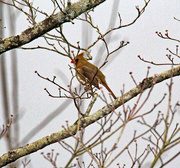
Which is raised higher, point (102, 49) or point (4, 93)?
point (102, 49)

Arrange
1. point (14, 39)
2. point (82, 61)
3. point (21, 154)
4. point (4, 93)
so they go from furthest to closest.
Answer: point (82, 61) → point (21, 154) → point (14, 39) → point (4, 93)

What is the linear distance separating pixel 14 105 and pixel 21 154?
65cm

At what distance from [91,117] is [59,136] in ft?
1.00

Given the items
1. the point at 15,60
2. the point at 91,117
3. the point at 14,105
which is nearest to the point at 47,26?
the point at 15,60

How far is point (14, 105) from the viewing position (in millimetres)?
2254

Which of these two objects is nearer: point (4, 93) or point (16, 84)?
point (4, 93)

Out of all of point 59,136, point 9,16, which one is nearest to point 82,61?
point 59,136

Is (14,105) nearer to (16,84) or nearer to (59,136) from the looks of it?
(16,84)

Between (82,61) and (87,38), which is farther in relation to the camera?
(82,61)

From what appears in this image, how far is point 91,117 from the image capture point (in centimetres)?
294

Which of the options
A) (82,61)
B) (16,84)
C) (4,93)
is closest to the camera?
(4,93)

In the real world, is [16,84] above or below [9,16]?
below

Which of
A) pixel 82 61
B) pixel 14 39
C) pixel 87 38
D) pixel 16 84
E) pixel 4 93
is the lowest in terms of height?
pixel 4 93

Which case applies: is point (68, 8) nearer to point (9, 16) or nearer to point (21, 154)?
point (9, 16)
